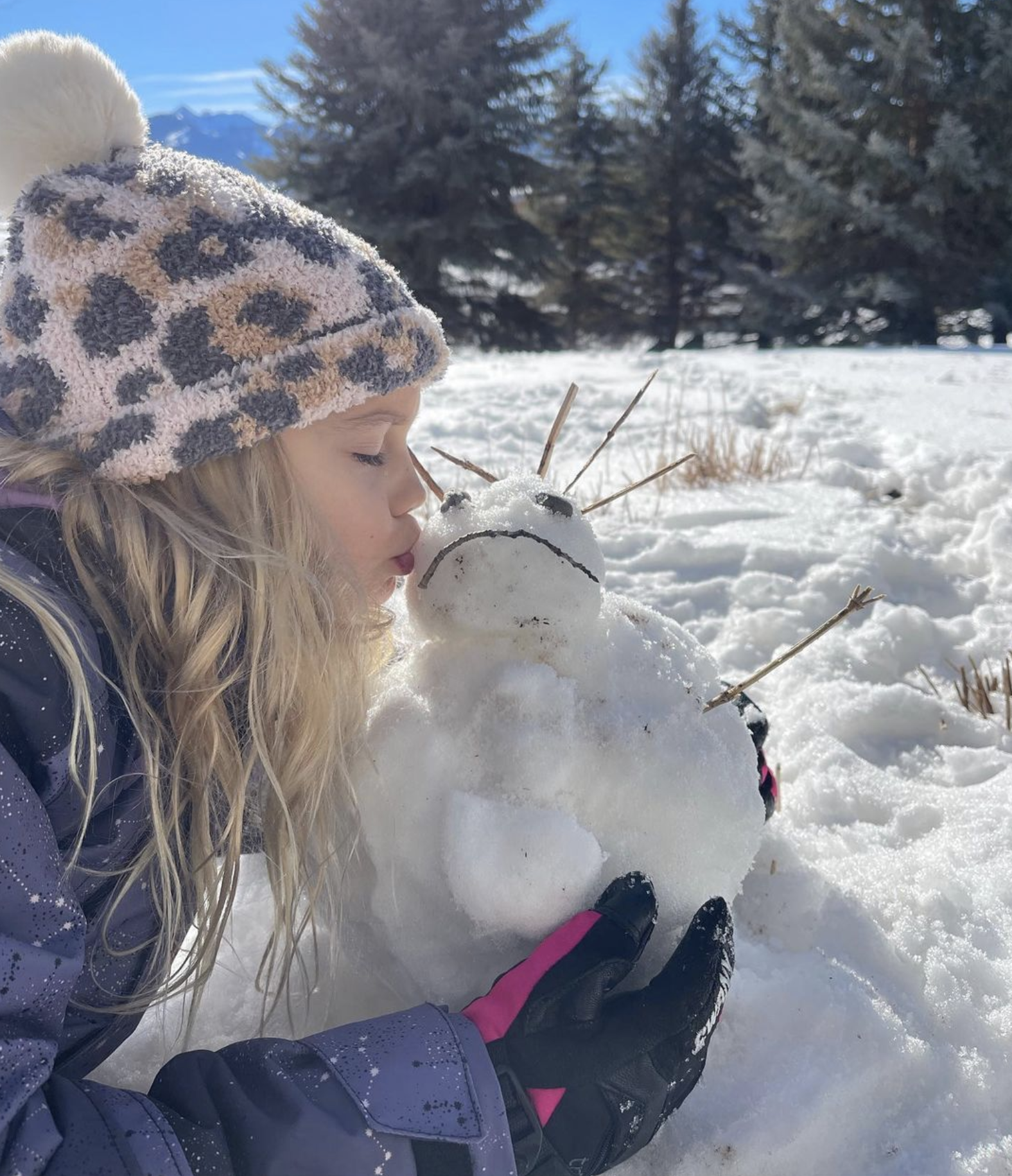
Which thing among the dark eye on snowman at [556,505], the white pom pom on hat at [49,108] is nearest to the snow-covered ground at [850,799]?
the dark eye on snowman at [556,505]

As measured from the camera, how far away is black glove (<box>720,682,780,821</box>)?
163cm

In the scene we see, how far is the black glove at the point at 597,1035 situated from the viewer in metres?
1.07

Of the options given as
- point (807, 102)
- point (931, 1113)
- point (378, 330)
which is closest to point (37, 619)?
point (378, 330)

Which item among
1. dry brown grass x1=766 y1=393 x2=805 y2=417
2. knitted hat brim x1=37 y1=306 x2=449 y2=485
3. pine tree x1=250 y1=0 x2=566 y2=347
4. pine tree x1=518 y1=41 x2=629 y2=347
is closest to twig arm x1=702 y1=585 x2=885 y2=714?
knitted hat brim x1=37 y1=306 x2=449 y2=485

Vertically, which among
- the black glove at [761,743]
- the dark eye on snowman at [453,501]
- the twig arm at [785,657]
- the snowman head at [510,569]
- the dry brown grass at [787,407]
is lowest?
the black glove at [761,743]

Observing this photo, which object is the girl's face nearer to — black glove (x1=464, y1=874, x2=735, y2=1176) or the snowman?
the snowman

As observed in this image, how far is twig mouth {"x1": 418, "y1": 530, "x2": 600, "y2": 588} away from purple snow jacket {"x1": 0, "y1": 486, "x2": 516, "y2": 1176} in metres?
0.45

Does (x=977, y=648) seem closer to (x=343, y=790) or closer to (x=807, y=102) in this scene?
(x=343, y=790)

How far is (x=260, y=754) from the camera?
1273mm

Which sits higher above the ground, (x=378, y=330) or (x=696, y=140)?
(x=696, y=140)

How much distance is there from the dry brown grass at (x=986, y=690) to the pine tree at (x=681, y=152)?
1440 cm

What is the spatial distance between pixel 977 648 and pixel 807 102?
14.2m

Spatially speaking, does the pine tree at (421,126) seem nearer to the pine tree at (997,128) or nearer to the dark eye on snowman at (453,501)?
the pine tree at (997,128)

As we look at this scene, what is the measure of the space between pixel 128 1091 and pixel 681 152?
1769 centimetres
